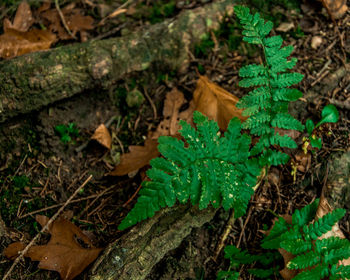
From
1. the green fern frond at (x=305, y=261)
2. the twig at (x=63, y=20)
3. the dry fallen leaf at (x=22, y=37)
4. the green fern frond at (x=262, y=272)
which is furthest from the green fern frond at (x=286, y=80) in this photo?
the dry fallen leaf at (x=22, y=37)

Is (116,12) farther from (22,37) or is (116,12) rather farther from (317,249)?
(317,249)

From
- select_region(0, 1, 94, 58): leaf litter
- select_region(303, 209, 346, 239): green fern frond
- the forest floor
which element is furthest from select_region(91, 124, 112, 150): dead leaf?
select_region(303, 209, 346, 239): green fern frond

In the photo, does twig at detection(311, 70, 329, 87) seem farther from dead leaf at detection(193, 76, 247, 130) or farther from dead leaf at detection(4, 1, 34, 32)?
dead leaf at detection(4, 1, 34, 32)

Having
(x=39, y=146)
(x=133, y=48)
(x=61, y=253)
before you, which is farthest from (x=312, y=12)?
(x=61, y=253)

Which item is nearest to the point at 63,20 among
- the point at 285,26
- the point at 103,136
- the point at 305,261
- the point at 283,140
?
the point at 103,136

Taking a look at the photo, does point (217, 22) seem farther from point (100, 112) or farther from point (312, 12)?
point (100, 112)
